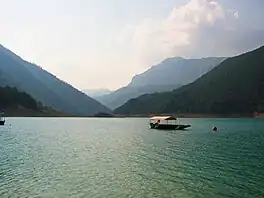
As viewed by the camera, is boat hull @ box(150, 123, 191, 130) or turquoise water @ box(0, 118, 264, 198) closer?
turquoise water @ box(0, 118, 264, 198)

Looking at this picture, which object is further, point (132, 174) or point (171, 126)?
point (171, 126)

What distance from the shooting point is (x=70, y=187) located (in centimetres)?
3412

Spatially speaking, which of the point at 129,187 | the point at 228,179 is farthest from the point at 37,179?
the point at 228,179

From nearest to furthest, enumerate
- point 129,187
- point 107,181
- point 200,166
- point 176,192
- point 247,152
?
point 176,192 < point 129,187 < point 107,181 < point 200,166 < point 247,152

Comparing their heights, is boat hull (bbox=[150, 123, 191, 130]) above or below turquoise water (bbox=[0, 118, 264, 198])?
above

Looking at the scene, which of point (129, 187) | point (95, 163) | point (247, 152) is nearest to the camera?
point (129, 187)

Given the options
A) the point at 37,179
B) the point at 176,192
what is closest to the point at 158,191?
the point at 176,192

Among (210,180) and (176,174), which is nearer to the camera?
(210,180)

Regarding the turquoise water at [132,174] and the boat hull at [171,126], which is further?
the boat hull at [171,126]

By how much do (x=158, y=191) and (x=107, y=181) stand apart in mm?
6565

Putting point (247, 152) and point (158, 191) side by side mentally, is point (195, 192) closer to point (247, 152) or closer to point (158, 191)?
point (158, 191)

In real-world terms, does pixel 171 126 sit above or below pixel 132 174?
above

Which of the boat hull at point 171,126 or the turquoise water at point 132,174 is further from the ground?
the boat hull at point 171,126

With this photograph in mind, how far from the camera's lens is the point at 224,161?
50875mm
